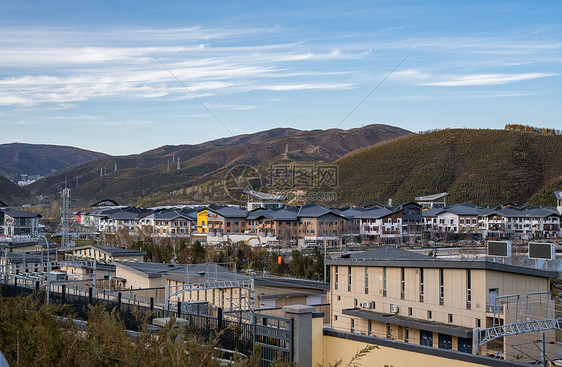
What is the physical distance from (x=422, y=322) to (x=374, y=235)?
55508 millimetres

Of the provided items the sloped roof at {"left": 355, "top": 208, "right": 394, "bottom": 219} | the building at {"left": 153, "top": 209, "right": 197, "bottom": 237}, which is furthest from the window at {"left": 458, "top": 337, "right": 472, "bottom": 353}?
the building at {"left": 153, "top": 209, "right": 197, "bottom": 237}

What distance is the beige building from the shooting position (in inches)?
682

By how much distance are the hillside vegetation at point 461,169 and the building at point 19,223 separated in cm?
5884

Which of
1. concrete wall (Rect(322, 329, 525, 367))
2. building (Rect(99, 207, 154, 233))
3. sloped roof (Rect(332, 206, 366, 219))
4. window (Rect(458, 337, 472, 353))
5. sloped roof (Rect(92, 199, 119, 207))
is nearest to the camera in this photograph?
concrete wall (Rect(322, 329, 525, 367))

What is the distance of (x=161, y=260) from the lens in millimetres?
44406

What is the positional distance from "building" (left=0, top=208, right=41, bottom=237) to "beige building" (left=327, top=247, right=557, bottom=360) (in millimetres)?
48067

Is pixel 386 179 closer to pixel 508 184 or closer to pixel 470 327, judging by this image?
pixel 508 184

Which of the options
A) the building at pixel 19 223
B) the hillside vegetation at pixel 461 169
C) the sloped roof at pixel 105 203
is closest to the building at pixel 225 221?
the building at pixel 19 223

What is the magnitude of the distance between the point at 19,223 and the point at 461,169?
268 feet

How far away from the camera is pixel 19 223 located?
62219 mm

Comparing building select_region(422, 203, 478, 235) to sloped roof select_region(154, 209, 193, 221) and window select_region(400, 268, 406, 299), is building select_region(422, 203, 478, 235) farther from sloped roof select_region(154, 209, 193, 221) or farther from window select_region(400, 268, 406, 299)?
window select_region(400, 268, 406, 299)

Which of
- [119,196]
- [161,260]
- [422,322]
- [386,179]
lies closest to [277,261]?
[161,260]

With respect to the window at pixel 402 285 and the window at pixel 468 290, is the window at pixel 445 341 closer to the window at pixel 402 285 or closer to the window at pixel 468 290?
the window at pixel 468 290

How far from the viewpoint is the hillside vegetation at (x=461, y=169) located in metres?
108
